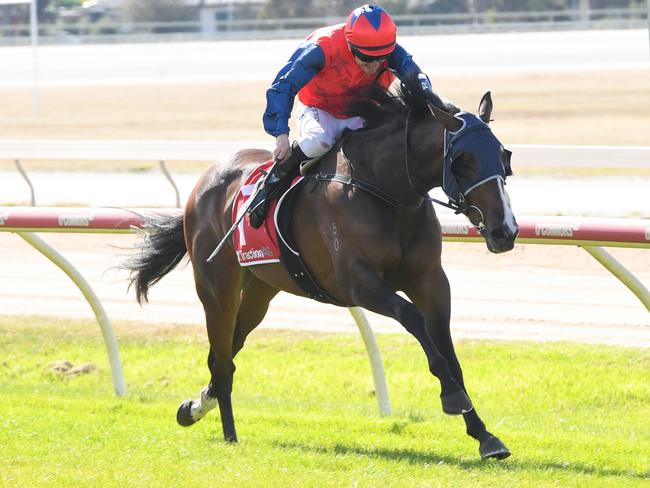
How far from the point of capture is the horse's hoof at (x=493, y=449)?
15.7 ft

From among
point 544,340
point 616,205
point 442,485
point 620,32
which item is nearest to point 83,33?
point 620,32

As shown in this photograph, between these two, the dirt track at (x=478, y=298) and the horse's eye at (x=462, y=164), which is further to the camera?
the dirt track at (x=478, y=298)

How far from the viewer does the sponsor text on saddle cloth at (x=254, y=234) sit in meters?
5.54

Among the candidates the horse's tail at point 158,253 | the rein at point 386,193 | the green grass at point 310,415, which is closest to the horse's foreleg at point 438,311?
the rein at point 386,193

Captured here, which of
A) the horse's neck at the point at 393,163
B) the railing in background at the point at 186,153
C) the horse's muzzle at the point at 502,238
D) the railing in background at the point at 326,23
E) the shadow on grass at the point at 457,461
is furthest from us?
the railing in background at the point at 326,23

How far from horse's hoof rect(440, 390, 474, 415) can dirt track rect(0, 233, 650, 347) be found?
3641 mm

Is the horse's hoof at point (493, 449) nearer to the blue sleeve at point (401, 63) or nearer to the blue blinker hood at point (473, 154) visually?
the blue blinker hood at point (473, 154)

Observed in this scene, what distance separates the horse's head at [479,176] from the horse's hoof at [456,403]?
22.1 inches

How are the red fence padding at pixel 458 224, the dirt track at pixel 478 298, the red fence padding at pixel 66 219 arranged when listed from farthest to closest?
the dirt track at pixel 478 298 < the red fence padding at pixel 66 219 < the red fence padding at pixel 458 224

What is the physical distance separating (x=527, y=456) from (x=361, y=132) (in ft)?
5.04

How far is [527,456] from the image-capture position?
507cm

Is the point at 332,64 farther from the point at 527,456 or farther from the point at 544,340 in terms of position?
the point at 544,340

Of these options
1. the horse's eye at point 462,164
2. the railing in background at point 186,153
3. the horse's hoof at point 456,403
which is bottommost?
the railing in background at point 186,153

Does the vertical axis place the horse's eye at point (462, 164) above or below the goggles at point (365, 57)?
below
